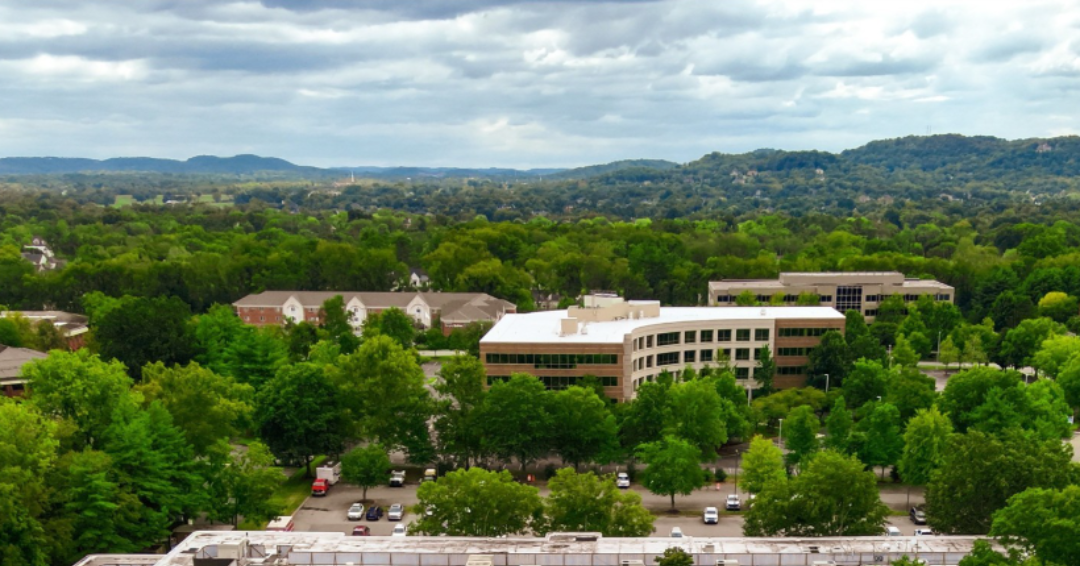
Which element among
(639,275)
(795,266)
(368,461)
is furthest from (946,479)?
(795,266)

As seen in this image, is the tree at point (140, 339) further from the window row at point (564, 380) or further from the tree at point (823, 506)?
the tree at point (823, 506)

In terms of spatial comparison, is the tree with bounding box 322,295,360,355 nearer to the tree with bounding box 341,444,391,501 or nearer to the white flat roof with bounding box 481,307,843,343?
the white flat roof with bounding box 481,307,843,343

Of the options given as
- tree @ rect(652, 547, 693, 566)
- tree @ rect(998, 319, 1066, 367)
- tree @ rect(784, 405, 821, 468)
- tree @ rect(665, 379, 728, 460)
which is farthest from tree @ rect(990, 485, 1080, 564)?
tree @ rect(998, 319, 1066, 367)

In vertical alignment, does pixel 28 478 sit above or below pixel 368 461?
above

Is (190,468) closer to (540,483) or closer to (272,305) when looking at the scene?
(540,483)

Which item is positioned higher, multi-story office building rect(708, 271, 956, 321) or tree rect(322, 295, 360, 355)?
multi-story office building rect(708, 271, 956, 321)

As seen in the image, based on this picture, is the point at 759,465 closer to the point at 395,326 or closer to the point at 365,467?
the point at 365,467
